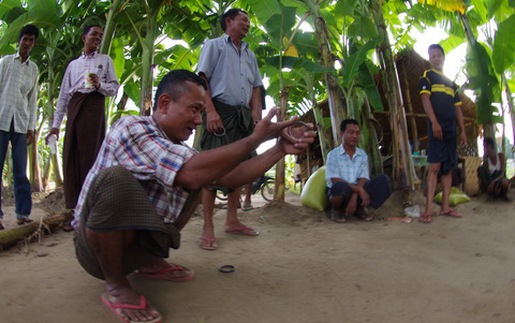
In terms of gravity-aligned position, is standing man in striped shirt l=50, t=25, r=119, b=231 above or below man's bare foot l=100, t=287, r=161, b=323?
above

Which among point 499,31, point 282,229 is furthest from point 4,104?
point 499,31

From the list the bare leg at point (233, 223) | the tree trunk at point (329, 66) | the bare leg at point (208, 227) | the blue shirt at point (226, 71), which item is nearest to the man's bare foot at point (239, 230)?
the bare leg at point (233, 223)

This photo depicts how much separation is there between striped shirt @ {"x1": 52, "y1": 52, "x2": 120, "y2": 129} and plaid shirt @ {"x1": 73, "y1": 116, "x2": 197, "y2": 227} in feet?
5.70

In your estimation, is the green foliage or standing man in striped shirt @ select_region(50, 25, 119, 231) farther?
the green foliage

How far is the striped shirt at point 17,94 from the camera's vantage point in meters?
3.20

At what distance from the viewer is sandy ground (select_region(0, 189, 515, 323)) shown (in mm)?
1618

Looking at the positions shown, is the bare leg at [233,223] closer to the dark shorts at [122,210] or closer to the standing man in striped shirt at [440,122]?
the dark shorts at [122,210]

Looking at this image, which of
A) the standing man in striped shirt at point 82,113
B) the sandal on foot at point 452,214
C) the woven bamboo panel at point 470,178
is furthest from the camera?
the woven bamboo panel at point 470,178

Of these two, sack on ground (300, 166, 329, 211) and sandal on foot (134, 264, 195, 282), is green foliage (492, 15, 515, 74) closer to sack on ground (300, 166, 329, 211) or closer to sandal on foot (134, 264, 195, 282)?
sack on ground (300, 166, 329, 211)

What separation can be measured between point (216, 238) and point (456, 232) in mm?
1744

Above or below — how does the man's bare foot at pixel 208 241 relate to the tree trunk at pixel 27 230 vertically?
below

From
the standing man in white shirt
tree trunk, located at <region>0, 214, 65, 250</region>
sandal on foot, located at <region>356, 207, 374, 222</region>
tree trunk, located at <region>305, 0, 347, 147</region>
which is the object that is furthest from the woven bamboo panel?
tree trunk, located at <region>0, 214, 65, 250</region>

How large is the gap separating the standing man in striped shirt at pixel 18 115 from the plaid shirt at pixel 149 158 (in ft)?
6.20

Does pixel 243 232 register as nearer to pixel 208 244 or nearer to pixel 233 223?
pixel 233 223
